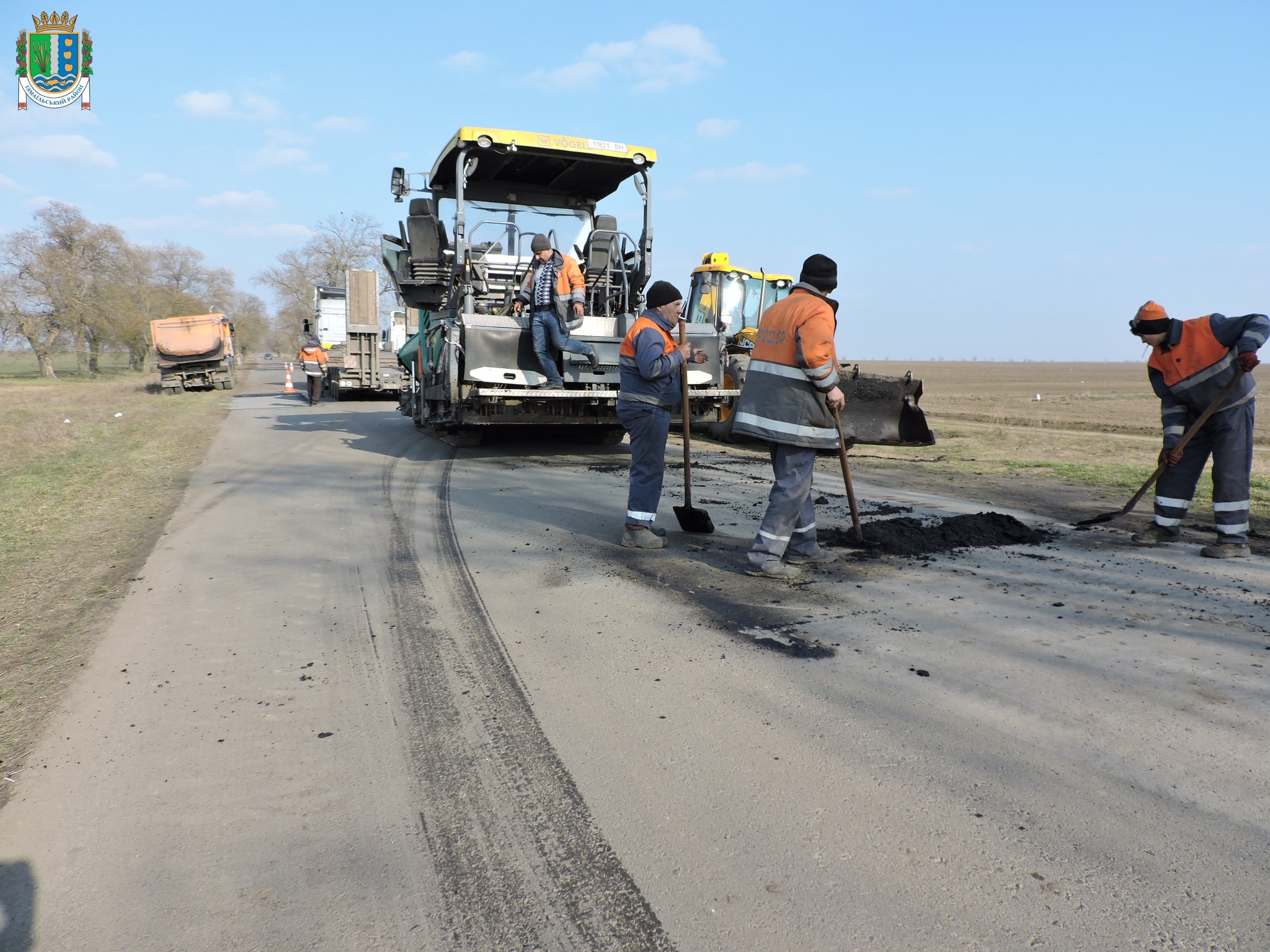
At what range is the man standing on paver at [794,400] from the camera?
15.3 ft

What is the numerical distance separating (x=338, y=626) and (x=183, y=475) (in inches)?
235

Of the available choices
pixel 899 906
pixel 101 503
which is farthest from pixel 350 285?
pixel 899 906

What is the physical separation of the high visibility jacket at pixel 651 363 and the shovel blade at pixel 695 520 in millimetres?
780

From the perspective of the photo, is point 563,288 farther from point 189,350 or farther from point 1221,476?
point 189,350

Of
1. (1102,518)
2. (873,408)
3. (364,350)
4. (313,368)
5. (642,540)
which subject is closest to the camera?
(642,540)

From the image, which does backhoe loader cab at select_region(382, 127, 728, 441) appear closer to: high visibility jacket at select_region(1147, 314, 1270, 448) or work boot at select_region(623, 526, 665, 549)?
work boot at select_region(623, 526, 665, 549)

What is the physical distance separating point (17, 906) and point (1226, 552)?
626 cm

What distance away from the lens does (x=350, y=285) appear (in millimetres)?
19922

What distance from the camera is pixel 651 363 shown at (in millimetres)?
5465

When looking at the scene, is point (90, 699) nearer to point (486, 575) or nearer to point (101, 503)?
point (486, 575)

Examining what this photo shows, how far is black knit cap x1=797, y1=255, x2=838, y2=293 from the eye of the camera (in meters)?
4.74

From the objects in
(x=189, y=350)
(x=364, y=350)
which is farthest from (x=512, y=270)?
(x=189, y=350)

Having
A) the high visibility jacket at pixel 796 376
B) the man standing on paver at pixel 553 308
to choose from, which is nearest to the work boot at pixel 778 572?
the high visibility jacket at pixel 796 376

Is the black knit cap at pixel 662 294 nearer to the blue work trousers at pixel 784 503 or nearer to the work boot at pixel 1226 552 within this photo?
the blue work trousers at pixel 784 503
